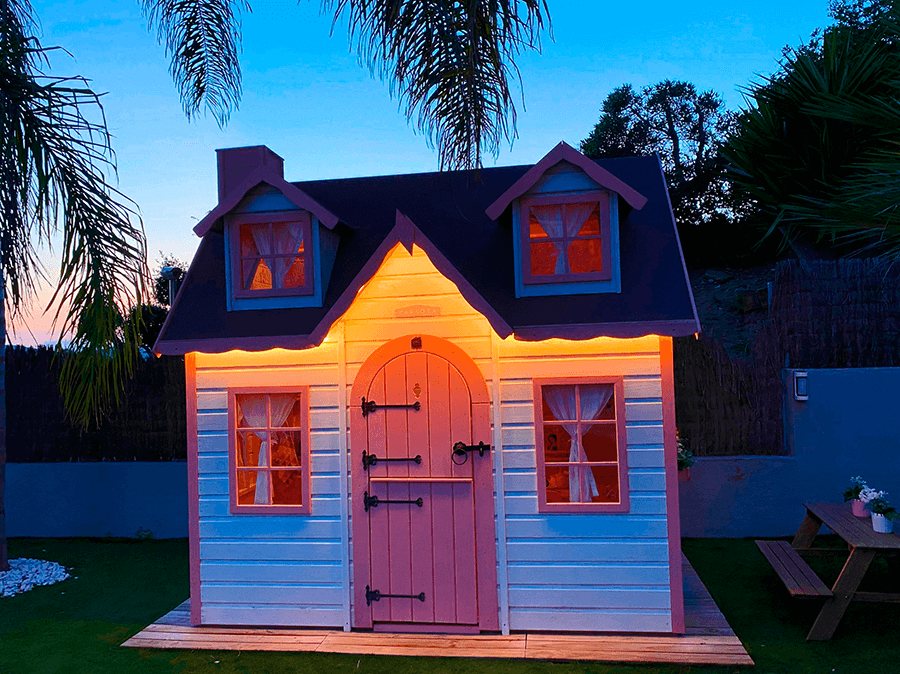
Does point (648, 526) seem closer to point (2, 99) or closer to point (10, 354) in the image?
point (2, 99)

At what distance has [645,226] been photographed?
22.2 ft

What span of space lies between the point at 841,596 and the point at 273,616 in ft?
15.6

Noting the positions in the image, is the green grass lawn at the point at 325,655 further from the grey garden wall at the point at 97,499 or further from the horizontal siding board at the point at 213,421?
the horizontal siding board at the point at 213,421

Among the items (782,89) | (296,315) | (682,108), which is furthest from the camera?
(682,108)

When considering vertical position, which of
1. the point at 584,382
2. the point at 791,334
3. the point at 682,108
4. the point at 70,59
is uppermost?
the point at 682,108

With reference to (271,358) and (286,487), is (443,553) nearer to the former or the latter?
(286,487)


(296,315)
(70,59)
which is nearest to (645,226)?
(296,315)

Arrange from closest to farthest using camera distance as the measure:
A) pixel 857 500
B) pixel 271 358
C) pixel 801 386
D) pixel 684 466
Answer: pixel 271 358 < pixel 857 500 < pixel 684 466 < pixel 801 386

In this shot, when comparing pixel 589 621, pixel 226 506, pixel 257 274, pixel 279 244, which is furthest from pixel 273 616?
pixel 279 244

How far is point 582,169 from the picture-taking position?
622 cm

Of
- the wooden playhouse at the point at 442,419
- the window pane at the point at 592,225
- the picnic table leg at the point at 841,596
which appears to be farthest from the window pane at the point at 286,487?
the picnic table leg at the point at 841,596

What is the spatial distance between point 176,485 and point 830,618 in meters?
8.03

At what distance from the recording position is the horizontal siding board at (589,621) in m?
5.92

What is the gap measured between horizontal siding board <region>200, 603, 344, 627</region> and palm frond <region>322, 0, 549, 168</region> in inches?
181
